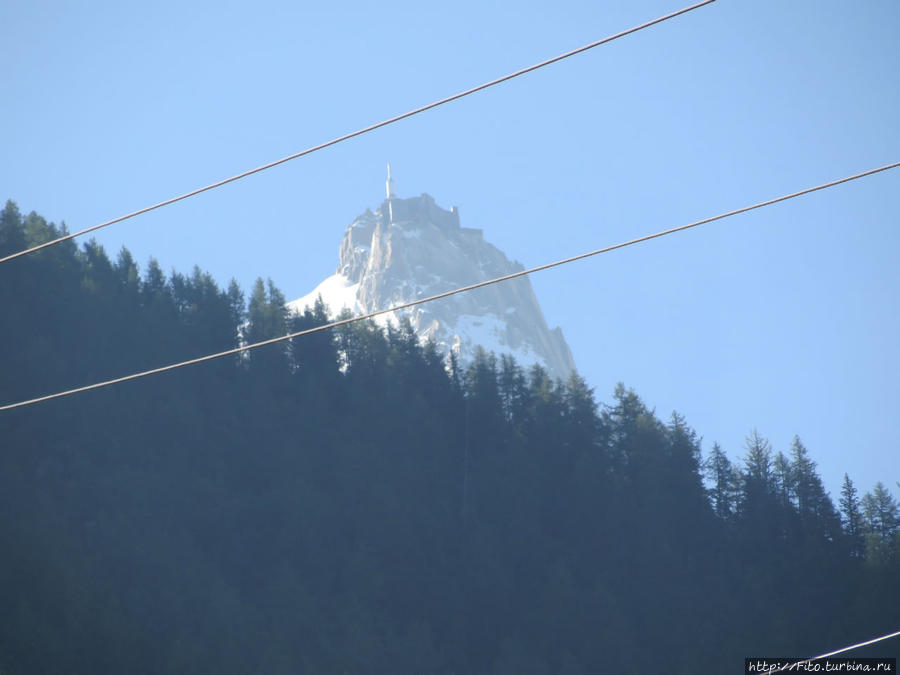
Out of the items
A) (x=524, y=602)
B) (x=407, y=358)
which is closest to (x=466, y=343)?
(x=407, y=358)

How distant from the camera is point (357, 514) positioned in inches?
2060

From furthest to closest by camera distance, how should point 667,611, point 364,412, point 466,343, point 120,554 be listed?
point 466,343 → point 364,412 → point 667,611 → point 120,554

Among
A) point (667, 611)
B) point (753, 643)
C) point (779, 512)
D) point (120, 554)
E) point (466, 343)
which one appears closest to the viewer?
point (120, 554)

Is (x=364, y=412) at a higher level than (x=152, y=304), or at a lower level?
lower

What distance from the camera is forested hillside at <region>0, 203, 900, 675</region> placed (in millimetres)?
40781

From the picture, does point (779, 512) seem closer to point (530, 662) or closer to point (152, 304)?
point (530, 662)

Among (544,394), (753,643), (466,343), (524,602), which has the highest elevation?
(466,343)

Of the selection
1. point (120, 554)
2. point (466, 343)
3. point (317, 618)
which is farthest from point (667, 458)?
point (466, 343)

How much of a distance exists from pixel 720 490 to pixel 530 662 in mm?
18465

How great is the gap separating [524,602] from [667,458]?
13.6m

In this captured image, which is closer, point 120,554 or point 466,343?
point 120,554

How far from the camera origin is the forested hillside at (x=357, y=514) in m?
40.8

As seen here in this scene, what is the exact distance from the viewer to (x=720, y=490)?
186 ft

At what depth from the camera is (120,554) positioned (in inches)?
1657
